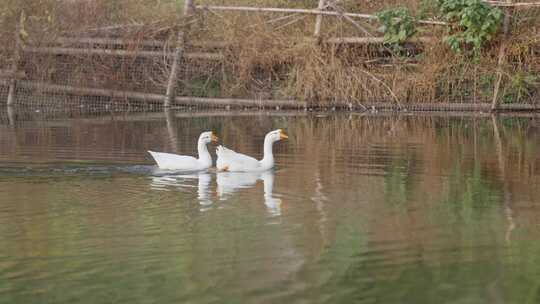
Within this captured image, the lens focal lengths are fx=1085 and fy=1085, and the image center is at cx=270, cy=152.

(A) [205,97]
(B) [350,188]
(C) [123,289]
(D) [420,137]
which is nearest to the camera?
(C) [123,289]

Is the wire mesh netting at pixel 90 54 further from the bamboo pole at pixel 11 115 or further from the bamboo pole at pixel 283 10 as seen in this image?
A: the bamboo pole at pixel 283 10

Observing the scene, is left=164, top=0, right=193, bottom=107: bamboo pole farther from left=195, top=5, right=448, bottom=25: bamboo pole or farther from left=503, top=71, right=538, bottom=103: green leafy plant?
left=503, top=71, right=538, bottom=103: green leafy plant

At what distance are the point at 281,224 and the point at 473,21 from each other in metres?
16.7

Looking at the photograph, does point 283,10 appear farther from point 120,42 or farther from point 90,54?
point 90,54

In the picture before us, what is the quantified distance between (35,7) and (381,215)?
67.1ft

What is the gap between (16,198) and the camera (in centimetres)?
1177

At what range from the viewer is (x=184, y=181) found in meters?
13.5

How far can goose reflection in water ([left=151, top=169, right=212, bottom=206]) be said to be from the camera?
40.1 feet

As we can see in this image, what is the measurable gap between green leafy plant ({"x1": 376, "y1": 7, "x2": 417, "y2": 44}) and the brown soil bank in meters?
0.03

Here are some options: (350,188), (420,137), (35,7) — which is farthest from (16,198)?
(35,7)

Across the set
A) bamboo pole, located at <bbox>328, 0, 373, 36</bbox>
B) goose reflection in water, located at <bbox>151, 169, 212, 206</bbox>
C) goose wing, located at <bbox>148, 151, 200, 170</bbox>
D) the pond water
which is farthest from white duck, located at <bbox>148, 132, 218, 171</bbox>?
bamboo pole, located at <bbox>328, 0, 373, 36</bbox>

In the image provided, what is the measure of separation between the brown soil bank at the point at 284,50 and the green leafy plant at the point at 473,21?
3 centimetres

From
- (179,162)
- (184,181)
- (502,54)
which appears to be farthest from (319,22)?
(184,181)

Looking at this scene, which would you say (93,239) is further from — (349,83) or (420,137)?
(349,83)
